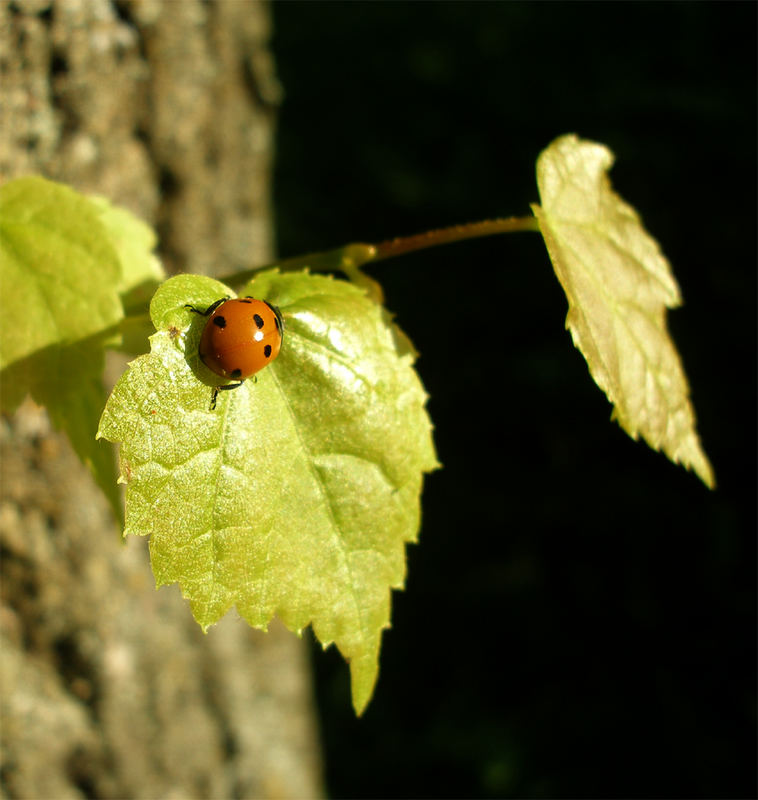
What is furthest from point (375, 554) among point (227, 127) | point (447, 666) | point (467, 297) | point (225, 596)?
point (467, 297)

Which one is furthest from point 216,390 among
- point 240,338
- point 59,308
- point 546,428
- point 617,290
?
point 546,428

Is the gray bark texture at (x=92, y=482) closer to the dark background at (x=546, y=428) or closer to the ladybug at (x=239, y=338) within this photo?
the ladybug at (x=239, y=338)

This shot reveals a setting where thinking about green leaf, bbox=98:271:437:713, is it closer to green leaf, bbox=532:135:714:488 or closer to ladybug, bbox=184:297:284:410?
ladybug, bbox=184:297:284:410

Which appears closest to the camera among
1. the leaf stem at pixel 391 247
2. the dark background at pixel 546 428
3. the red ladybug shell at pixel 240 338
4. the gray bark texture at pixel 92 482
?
the red ladybug shell at pixel 240 338

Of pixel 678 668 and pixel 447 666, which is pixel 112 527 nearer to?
pixel 447 666

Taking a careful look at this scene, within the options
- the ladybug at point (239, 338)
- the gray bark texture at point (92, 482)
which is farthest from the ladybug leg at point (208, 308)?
the gray bark texture at point (92, 482)


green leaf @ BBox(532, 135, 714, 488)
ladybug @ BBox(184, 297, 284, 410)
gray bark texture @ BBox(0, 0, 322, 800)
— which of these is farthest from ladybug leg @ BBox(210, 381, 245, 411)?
gray bark texture @ BBox(0, 0, 322, 800)
